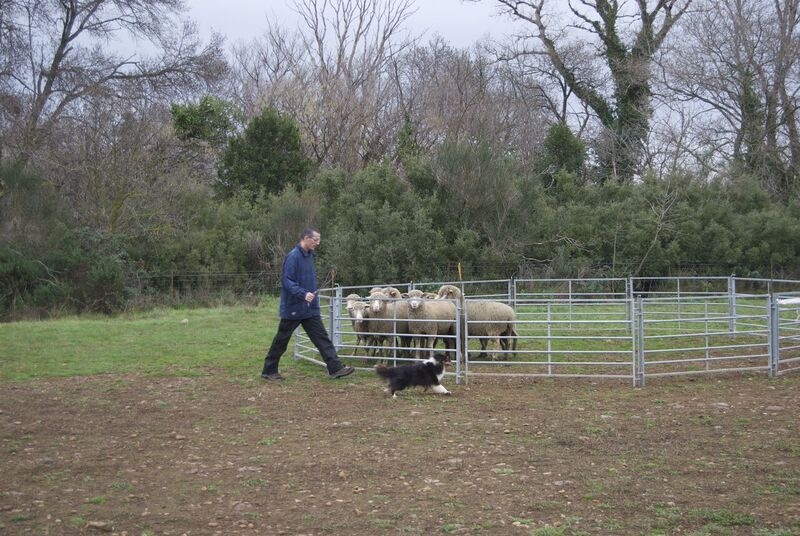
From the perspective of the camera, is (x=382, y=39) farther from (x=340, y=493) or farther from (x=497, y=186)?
(x=340, y=493)

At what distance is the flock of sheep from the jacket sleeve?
4.39ft

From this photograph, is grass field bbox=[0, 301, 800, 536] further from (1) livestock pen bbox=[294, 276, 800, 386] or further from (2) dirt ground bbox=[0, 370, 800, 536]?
(1) livestock pen bbox=[294, 276, 800, 386]

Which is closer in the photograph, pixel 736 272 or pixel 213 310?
pixel 213 310

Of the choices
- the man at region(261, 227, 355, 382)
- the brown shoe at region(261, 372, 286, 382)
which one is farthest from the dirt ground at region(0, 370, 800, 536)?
the man at region(261, 227, 355, 382)

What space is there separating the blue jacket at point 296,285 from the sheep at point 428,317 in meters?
1.46

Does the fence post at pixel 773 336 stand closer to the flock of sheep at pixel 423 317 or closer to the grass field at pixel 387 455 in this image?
the grass field at pixel 387 455

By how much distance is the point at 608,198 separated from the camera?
96.0 ft

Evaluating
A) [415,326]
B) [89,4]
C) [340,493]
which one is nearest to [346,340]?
[415,326]

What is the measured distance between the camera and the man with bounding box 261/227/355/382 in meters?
10.2

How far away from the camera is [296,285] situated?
10.1 metres

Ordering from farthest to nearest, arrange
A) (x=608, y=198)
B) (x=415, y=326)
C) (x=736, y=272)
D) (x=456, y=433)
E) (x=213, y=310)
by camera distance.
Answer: (x=608, y=198) → (x=736, y=272) → (x=213, y=310) → (x=415, y=326) → (x=456, y=433)

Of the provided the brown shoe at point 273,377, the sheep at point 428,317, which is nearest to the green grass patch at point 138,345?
the brown shoe at point 273,377

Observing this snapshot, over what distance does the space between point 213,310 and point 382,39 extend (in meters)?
26.9

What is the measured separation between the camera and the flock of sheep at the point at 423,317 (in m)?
11.4
